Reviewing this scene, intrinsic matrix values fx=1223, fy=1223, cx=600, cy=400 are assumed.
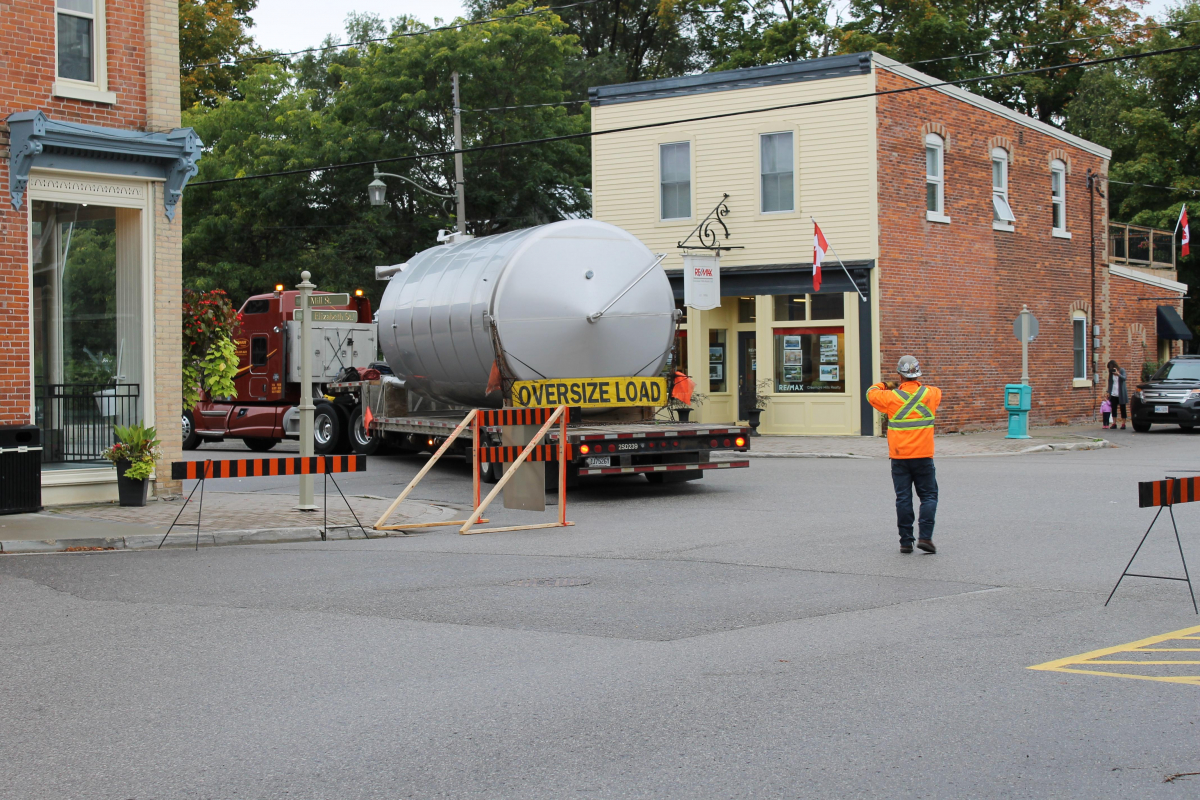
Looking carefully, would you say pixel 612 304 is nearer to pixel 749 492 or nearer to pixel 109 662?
pixel 749 492

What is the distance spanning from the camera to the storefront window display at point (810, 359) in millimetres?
25609

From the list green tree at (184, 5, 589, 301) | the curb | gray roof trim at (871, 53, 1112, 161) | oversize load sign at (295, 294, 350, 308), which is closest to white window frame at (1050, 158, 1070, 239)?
gray roof trim at (871, 53, 1112, 161)

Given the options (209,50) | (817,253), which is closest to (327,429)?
(817,253)

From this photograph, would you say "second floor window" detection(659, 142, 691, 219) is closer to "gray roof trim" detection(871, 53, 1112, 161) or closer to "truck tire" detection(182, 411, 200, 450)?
"gray roof trim" detection(871, 53, 1112, 161)

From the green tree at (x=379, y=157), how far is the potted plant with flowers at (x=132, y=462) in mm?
21076

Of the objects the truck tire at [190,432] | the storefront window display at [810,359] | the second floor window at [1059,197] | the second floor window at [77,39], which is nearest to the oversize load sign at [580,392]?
the second floor window at [77,39]

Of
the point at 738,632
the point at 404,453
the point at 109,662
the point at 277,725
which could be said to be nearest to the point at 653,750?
the point at 277,725

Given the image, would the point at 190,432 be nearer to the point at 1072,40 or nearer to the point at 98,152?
the point at 98,152

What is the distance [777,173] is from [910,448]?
16.3m

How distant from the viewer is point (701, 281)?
2331 centimetres

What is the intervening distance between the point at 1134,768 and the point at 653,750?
190 cm

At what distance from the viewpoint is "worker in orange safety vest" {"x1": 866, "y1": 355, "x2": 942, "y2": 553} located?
422 inches

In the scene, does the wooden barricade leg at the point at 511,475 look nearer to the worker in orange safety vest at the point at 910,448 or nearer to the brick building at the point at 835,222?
the worker in orange safety vest at the point at 910,448

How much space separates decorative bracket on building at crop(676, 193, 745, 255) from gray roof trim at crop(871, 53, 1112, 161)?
169 inches
